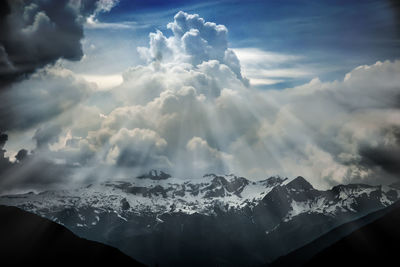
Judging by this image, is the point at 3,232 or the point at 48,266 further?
the point at 3,232

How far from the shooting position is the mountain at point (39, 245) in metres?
168

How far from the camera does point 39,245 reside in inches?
6993

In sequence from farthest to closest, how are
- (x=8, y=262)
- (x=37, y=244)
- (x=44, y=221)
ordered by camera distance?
(x=44, y=221) < (x=37, y=244) < (x=8, y=262)

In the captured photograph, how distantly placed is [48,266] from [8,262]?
642 inches

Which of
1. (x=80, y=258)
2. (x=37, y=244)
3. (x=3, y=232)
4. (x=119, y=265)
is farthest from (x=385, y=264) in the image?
(x=3, y=232)

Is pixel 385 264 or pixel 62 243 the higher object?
pixel 62 243

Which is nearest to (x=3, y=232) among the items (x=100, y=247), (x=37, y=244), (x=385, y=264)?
(x=37, y=244)

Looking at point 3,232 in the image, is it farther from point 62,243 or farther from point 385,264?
point 385,264

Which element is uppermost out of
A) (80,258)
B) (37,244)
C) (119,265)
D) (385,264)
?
(37,244)

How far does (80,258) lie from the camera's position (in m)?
183

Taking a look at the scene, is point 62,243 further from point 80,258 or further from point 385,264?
point 385,264

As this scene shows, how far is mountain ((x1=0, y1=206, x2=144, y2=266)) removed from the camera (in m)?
168

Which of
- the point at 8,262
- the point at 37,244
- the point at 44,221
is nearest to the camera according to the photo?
the point at 8,262

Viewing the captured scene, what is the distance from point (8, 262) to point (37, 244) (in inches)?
729
